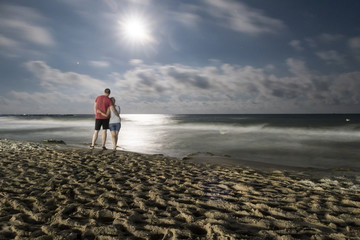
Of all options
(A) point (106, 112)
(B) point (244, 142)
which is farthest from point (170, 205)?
(B) point (244, 142)

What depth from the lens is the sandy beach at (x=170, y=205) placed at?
278 centimetres

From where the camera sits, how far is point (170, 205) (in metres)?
3.63

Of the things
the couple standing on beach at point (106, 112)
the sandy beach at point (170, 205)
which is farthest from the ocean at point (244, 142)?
the sandy beach at point (170, 205)

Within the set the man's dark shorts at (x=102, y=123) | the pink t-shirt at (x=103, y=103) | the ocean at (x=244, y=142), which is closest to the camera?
the pink t-shirt at (x=103, y=103)

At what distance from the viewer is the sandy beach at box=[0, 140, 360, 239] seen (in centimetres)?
278

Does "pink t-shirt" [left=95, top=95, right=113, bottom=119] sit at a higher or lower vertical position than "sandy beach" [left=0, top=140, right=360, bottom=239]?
higher

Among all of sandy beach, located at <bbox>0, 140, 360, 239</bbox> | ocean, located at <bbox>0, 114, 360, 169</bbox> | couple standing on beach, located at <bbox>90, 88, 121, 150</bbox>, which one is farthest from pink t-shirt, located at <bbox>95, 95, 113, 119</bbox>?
ocean, located at <bbox>0, 114, 360, 169</bbox>

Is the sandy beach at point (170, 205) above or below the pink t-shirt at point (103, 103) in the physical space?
below

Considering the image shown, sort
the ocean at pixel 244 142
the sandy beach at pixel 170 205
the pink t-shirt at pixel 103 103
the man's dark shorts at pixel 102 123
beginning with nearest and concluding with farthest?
the sandy beach at pixel 170 205, the pink t-shirt at pixel 103 103, the man's dark shorts at pixel 102 123, the ocean at pixel 244 142

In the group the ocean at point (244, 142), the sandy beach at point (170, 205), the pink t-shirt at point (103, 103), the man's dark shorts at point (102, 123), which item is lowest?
the ocean at point (244, 142)

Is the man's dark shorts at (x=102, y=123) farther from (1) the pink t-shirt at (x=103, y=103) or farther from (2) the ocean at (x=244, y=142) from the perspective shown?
(2) the ocean at (x=244, y=142)

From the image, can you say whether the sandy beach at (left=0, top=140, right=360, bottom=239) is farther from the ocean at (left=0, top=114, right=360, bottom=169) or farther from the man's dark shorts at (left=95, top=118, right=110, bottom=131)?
the ocean at (left=0, top=114, right=360, bottom=169)

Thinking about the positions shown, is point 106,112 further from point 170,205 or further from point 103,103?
point 170,205

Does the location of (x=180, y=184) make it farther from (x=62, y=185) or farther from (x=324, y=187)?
(x=324, y=187)
